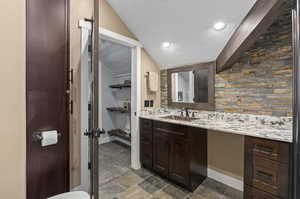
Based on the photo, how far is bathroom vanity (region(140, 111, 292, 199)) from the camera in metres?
1.23

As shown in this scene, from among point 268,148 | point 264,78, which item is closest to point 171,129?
point 268,148

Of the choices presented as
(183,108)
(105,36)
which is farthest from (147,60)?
(183,108)

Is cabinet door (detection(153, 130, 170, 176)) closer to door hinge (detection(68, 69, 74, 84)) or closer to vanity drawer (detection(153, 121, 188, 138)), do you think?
vanity drawer (detection(153, 121, 188, 138))

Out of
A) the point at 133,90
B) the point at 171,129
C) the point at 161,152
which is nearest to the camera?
the point at 171,129

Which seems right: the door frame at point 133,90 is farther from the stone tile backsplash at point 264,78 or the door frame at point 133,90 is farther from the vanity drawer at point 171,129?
the stone tile backsplash at point 264,78

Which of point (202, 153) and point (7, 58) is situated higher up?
point (7, 58)

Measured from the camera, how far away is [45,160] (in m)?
1.36

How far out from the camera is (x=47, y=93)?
1.38m

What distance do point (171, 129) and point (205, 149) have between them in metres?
0.71

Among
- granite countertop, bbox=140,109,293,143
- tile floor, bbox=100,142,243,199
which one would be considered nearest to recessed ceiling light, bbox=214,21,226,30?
granite countertop, bbox=140,109,293,143

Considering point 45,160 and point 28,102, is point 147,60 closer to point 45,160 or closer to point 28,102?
point 28,102

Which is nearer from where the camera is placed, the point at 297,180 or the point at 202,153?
the point at 297,180

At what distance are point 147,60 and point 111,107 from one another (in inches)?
79.4

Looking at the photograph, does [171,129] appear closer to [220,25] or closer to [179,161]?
[179,161]
